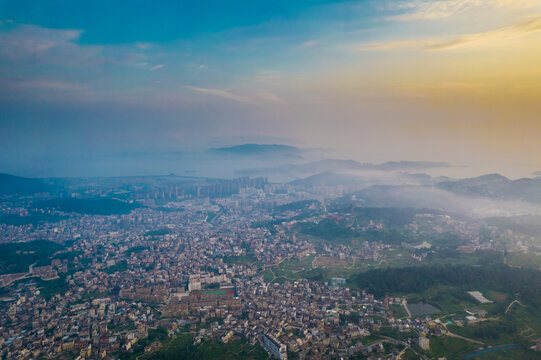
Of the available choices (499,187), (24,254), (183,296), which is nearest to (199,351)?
(183,296)

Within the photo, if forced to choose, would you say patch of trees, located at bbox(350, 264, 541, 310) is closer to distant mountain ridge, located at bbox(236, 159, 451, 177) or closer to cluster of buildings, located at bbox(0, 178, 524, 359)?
cluster of buildings, located at bbox(0, 178, 524, 359)

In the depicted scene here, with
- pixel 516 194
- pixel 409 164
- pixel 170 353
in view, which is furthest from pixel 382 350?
pixel 409 164

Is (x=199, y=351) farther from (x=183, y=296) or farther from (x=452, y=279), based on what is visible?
(x=452, y=279)

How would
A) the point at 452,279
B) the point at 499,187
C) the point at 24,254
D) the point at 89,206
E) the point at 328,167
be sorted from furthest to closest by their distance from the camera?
the point at 328,167
the point at 499,187
the point at 89,206
the point at 24,254
the point at 452,279

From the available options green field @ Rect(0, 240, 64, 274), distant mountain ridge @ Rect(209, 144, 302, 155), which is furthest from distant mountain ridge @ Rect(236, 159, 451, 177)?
green field @ Rect(0, 240, 64, 274)

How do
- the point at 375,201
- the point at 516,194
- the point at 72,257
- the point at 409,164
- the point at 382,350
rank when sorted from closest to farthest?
the point at 382,350 < the point at 72,257 < the point at 516,194 < the point at 375,201 < the point at 409,164

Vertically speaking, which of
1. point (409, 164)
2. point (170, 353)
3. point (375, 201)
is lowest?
point (170, 353)

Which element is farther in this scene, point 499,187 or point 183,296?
point 499,187

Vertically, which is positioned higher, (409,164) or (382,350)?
(409,164)

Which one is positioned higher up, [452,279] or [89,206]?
[89,206]

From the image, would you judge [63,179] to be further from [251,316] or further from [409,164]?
[409,164]

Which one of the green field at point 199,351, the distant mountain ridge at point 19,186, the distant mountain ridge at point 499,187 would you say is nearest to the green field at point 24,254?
the green field at point 199,351
